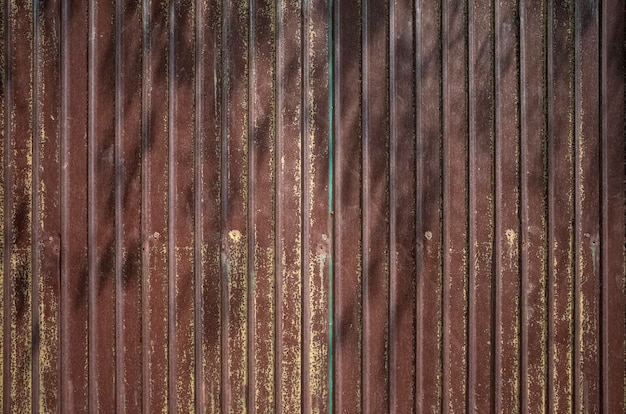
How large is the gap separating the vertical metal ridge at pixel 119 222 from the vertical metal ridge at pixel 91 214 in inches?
3.6

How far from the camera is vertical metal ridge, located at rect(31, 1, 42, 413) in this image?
2.08 m

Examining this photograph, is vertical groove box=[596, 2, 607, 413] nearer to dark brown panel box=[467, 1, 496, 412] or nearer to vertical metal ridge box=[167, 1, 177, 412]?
dark brown panel box=[467, 1, 496, 412]

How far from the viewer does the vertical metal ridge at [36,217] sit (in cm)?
208

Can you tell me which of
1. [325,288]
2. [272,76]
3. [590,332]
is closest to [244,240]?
[325,288]

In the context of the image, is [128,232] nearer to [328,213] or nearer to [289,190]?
[289,190]

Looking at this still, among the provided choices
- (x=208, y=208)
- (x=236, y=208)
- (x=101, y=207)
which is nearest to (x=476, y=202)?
(x=236, y=208)

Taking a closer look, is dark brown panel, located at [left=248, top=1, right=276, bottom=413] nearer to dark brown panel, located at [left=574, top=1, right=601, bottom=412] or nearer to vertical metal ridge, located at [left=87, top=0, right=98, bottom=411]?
vertical metal ridge, located at [left=87, top=0, right=98, bottom=411]

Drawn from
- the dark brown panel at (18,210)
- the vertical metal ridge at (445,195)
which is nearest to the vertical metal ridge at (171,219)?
the dark brown panel at (18,210)

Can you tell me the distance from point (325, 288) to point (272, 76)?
2.98ft

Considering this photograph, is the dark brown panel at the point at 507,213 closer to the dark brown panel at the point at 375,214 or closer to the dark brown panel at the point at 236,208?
the dark brown panel at the point at 375,214

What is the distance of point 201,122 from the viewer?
2070 millimetres

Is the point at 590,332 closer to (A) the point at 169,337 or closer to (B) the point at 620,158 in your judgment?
(B) the point at 620,158

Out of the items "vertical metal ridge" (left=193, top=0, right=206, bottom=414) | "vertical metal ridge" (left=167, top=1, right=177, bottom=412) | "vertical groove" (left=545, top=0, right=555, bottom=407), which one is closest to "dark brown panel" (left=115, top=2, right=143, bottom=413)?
"vertical metal ridge" (left=167, top=1, right=177, bottom=412)

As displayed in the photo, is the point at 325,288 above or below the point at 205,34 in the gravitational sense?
below
